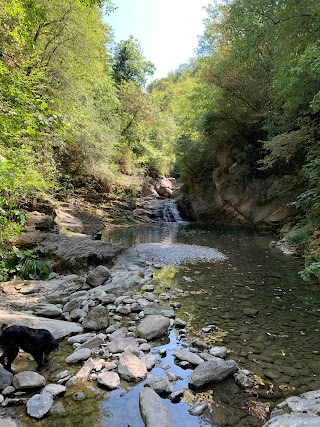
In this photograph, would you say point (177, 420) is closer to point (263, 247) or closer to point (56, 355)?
point (56, 355)

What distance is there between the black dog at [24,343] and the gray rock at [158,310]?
1.73 meters

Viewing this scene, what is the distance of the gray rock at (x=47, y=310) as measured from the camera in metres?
4.32

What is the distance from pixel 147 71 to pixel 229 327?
2705 centimetres

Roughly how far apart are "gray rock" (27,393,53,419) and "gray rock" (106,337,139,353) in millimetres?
947

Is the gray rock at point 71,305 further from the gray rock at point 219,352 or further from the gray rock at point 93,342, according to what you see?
the gray rock at point 219,352

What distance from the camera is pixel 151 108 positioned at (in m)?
23.7

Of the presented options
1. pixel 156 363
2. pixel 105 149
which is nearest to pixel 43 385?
pixel 156 363

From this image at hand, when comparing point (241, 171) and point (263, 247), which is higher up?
point (241, 171)

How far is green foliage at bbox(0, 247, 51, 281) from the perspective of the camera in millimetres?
6203

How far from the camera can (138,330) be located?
150 inches

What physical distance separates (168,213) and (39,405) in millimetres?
18647

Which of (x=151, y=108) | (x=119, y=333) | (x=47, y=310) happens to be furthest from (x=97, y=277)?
(x=151, y=108)

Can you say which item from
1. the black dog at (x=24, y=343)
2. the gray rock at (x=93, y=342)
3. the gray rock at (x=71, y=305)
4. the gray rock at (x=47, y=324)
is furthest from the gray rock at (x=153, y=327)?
the gray rock at (x=71, y=305)

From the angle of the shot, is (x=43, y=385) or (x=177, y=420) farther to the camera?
(x=43, y=385)
